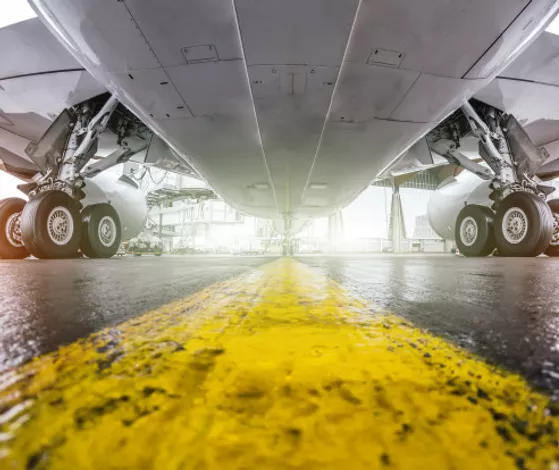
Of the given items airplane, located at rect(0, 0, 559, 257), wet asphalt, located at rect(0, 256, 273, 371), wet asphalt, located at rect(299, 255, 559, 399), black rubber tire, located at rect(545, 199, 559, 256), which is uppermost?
airplane, located at rect(0, 0, 559, 257)

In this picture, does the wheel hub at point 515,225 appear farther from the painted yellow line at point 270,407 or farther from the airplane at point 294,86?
the painted yellow line at point 270,407

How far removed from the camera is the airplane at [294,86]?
2.27 meters

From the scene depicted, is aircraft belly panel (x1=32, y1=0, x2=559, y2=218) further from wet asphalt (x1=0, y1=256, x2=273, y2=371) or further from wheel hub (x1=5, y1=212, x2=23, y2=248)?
wheel hub (x1=5, y1=212, x2=23, y2=248)

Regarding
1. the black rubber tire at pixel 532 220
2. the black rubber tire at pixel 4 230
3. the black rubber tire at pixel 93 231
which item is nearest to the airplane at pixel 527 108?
the black rubber tire at pixel 532 220

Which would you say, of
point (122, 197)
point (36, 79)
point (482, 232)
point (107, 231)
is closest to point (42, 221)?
point (107, 231)

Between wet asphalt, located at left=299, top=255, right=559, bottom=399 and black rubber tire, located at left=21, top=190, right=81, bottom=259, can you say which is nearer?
wet asphalt, located at left=299, top=255, right=559, bottom=399

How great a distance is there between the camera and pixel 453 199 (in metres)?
7.75

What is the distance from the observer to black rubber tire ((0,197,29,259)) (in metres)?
5.84

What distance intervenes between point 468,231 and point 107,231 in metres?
6.82

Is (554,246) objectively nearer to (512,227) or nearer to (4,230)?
(512,227)

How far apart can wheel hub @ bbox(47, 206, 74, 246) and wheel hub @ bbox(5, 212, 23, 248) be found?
1.80m

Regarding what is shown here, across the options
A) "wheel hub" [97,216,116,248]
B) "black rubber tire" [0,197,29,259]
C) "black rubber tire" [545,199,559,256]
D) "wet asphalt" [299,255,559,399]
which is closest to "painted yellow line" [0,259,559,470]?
"wet asphalt" [299,255,559,399]

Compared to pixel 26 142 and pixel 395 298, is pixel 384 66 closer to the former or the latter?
pixel 395 298

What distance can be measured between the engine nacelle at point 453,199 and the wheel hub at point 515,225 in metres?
1.69
